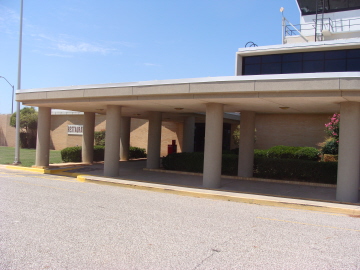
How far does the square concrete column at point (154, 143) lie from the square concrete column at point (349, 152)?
10.7 meters

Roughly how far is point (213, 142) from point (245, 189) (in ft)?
6.99

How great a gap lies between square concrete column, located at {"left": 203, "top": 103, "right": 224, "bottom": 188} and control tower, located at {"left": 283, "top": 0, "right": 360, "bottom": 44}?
→ 64.2 ft

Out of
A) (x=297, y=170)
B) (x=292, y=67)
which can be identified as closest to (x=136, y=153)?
(x=292, y=67)

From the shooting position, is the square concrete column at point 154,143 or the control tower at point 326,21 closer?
the square concrete column at point 154,143

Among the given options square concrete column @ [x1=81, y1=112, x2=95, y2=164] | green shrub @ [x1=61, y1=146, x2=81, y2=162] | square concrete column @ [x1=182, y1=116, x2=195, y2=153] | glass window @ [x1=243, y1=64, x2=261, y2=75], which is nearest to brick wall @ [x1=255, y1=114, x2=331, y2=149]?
glass window @ [x1=243, y1=64, x2=261, y2=75]

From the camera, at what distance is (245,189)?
14031 millimetres

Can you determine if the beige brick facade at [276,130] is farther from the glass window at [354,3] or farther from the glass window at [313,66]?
the glass window at [354,3]

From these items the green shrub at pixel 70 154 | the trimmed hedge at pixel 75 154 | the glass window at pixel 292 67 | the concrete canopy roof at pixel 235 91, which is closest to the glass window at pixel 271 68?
the glass window at pixel 292 67

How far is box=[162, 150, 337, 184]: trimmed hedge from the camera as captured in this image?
15.6 meters

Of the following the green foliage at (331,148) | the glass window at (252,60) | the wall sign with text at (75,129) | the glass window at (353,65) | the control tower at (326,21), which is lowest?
the green foliage at (331,148)

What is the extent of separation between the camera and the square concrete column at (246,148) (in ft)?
55.9

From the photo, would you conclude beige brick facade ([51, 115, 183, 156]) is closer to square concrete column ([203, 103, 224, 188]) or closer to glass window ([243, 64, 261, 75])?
glass window ([243, 64, 261, 75])

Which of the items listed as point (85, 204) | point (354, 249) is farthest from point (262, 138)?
point (354, 249)

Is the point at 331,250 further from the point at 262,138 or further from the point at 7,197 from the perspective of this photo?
the point at 262,138
